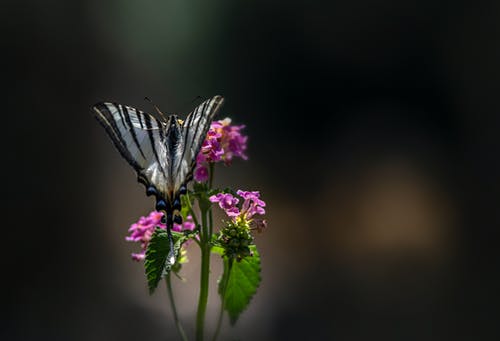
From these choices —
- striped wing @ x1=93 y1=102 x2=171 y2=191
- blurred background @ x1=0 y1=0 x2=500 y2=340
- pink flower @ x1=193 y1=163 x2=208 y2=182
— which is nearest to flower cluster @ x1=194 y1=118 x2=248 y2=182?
pink flower @ x1=193 y1=163 x2=208 y2=182

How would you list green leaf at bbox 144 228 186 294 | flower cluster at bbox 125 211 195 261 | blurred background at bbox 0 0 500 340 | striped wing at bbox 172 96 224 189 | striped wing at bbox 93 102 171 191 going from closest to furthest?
1. green leaf at bbox 144 228 186 294
2. striped wing at bbox 172 96 224 189
3. striped wing at bbox 93 102 171 191
4. flower cluster at bbox 125 211 195 261
5. blurred background at bbox 0 0 500 340

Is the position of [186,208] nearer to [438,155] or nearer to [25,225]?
[25,225]

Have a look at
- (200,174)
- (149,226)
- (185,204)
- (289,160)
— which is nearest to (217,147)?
(200,174)

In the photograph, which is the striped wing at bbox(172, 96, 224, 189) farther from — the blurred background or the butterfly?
the blurred background

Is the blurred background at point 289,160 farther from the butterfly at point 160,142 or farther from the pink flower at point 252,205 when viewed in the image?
the butterfly at point 160,142

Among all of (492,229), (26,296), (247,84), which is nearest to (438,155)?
(492,229)
